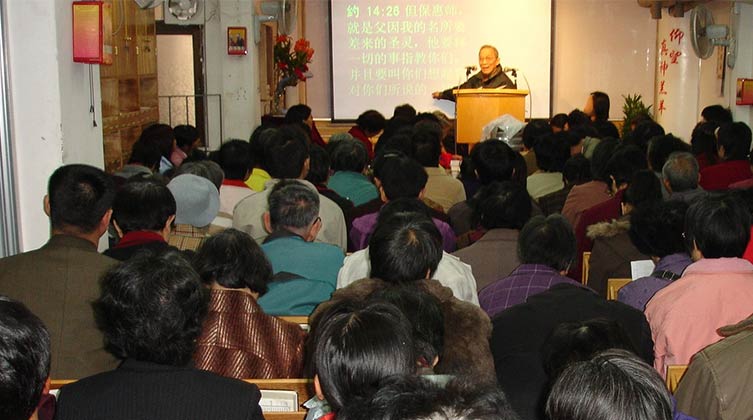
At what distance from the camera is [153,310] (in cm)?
224

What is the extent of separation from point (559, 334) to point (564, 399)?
2.23ft

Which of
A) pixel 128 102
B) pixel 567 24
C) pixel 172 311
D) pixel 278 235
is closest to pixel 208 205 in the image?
pixel 278 235

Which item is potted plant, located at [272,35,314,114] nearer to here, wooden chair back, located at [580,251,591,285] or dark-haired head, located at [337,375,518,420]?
wooden chair back, located at [580,251,591,285]

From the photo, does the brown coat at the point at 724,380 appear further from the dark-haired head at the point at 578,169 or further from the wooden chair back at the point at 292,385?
the dark-haired head at the point at 578,169

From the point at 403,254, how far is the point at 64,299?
3.57 ft

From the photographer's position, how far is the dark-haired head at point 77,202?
11.2 feet

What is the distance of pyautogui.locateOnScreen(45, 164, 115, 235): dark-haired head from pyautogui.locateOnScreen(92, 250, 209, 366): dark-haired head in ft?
3.84

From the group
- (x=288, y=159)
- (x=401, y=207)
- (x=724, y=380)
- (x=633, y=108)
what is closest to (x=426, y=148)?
(x=288, y=159)

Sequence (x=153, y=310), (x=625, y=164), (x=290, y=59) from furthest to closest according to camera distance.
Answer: (x=290, y=59)
(x=625, y=164)
(x=153, y=310)

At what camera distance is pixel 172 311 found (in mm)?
2238

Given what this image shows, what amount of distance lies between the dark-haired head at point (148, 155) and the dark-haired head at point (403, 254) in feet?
11.7

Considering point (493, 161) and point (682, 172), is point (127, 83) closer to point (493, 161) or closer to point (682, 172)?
point (493, 161)

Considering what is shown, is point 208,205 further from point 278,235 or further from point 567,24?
point 567,24

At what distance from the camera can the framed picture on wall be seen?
32.7 ft
